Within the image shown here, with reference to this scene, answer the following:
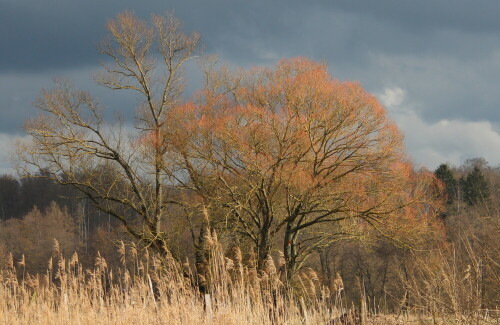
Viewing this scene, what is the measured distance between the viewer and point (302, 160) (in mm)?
19391

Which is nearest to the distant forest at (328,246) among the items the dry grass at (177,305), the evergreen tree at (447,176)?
the evergreen tree at (447,176)

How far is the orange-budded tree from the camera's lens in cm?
1895

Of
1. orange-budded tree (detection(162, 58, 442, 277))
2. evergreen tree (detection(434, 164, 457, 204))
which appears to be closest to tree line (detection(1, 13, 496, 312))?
orange-budded tree (detection(162, 58, 442, 277))

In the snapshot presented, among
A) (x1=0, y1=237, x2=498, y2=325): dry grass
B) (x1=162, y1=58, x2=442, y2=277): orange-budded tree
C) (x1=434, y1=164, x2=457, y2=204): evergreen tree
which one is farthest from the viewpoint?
(x1=434, y1=164, x2=457, y2=204): evergreen tree

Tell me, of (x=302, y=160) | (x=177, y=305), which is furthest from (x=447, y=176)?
(x=177, y=305)

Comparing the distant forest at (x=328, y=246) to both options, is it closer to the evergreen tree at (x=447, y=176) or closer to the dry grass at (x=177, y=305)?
the evergreen tree at (x=447, y=176)

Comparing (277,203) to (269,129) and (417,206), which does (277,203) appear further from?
(417,206)

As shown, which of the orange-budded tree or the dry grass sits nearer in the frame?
the dry grass

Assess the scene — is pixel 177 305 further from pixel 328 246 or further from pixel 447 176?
pixel 447 176

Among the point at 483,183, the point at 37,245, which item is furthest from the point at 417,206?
the point at 37,245

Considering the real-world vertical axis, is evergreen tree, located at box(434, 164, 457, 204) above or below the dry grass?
above

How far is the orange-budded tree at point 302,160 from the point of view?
19.0 m

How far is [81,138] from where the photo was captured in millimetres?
21938

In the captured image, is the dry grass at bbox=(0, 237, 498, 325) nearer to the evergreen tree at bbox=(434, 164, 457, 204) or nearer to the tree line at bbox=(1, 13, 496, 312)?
the tree line at bbox=(1, 13, 496, 312)
